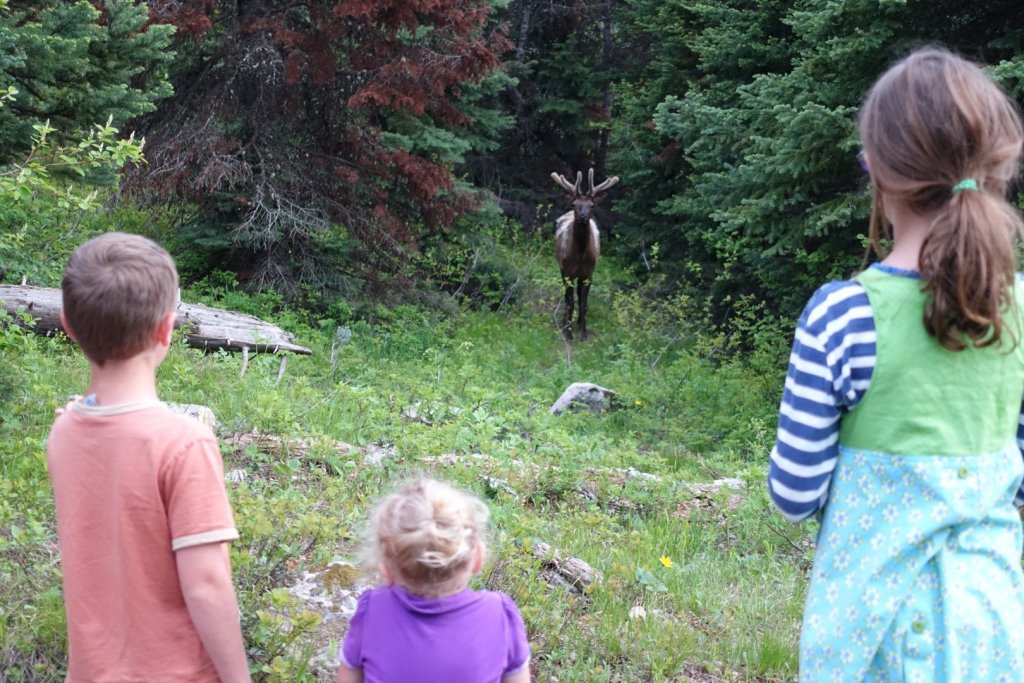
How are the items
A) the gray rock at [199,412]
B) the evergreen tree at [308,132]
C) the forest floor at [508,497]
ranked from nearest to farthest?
the forest floor at [508,497], the gray rock at [199,412], the evergreen tree at [308,132]

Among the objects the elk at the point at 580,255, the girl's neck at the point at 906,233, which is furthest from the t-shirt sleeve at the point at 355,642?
the elk at the point at 580,255

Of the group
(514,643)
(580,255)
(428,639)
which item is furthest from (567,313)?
(428,639)

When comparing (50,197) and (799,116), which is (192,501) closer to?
(799,116)

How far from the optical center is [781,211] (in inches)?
386

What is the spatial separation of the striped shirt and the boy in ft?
3.78

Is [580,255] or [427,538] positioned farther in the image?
[580,255]

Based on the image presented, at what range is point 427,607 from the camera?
2150 mm

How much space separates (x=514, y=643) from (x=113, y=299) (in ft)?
3.71

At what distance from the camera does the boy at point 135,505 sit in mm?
2045

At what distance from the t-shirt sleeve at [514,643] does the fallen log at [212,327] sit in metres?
6.80

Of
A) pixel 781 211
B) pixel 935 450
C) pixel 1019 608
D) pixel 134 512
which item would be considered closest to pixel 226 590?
pixel 134 512

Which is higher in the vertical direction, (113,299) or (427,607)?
(113,299)

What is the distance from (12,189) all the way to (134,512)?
12.4ft

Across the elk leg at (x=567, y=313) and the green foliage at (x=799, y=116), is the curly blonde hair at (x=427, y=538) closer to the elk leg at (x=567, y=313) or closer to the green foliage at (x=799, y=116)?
the green foliage at (x=799, y=116)
